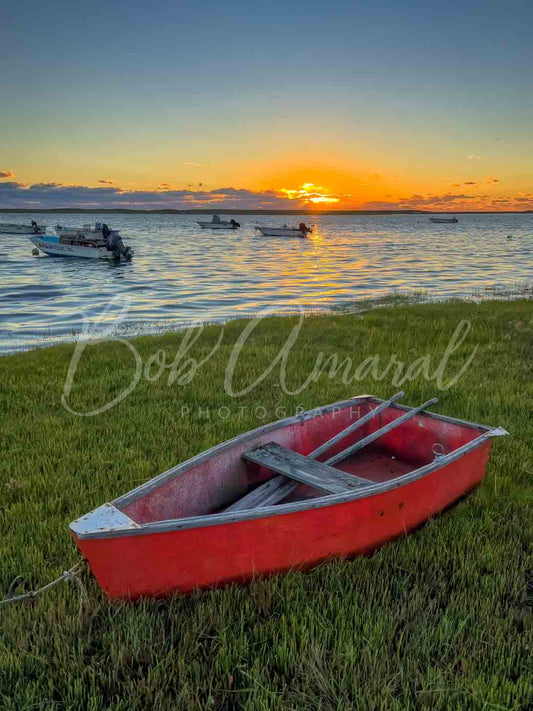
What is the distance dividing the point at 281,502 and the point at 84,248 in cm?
4141

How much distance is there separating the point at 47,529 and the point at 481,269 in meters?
39.6

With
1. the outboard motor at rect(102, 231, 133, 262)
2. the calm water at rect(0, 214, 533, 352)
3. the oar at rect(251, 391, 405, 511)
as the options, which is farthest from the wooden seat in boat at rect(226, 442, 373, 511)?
the outboard motor at rect(102, 231, 133, 262)

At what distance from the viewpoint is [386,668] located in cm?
289

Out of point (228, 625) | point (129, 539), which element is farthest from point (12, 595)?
point (228, 625)

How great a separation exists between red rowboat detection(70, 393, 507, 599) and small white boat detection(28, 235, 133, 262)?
38.7 m

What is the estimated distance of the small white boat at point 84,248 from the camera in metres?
41.1

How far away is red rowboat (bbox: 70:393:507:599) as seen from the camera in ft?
10.6

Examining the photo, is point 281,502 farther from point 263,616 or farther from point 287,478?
point 263,616

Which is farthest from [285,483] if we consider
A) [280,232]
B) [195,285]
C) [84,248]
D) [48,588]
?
[280,232]

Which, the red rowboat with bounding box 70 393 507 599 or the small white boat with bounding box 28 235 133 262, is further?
the small white boat with bounding box 28 235 133 262

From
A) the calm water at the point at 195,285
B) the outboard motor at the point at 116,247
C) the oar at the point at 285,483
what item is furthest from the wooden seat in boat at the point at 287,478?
the outboard motor at the point at 116,247

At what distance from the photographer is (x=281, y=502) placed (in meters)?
4.61

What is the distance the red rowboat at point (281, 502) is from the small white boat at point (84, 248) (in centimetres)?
3866

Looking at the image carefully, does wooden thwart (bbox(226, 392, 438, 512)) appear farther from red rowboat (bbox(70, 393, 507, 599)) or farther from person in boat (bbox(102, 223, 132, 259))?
person in boat (bbox(102, 223, 132, 259))
